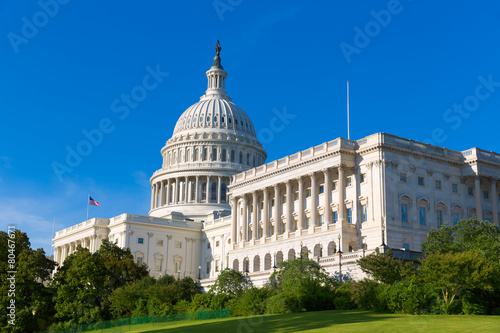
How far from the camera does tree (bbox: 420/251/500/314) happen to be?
55219 millimetres

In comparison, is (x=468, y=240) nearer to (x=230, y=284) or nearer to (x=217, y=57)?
(x=230, y=284)

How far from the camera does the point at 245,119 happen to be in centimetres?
16538

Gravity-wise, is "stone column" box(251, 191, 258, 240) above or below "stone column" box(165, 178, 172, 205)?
below

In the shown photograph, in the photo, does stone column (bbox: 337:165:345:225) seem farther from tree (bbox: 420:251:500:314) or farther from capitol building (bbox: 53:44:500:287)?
tree (bbox: 420:251:500:314)

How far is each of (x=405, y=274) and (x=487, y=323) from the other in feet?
50.8

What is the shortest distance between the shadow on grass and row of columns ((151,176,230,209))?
88.7 meters

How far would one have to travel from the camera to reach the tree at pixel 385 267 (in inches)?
2483

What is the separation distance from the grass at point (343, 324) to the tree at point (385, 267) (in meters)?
6.90

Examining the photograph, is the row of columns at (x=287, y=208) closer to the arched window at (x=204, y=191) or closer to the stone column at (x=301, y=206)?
the stone column at (x=301, y=206)

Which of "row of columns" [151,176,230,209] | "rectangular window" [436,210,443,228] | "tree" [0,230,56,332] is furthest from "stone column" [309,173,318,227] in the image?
"row of columns" [151,176,230,209]

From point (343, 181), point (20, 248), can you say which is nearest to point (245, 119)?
Result: point (343, 181)

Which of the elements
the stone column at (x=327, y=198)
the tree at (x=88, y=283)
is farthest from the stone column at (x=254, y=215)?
the tree at (x=88, y=283)

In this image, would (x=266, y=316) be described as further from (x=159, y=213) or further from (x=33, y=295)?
(x=159, y=213)

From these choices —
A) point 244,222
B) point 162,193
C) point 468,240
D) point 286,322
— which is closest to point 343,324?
point 286,322
